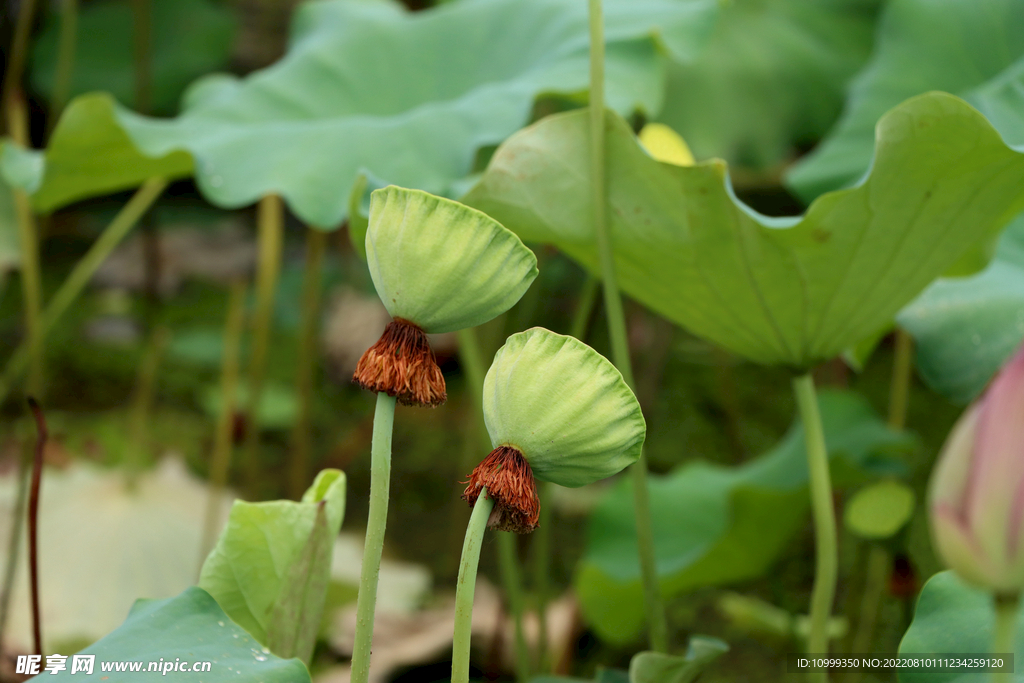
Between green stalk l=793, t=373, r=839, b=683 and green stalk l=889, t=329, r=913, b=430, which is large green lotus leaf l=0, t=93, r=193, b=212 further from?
green stalk l=889, t=329, r=913, b=430

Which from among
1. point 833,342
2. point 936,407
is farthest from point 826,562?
point 936,407

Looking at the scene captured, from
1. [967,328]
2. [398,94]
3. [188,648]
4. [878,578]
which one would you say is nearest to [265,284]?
[398,94]

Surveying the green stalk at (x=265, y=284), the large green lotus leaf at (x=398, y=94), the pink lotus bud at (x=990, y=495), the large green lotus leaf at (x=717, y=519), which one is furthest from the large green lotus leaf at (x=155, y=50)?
the pink lotus bud at (x=990, y=495)

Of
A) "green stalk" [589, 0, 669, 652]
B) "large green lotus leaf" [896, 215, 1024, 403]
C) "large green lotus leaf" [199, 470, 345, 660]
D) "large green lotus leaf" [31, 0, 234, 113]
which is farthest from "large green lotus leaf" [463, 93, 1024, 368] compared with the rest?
"large green lotus leaf" [31, 0, 234, 113]

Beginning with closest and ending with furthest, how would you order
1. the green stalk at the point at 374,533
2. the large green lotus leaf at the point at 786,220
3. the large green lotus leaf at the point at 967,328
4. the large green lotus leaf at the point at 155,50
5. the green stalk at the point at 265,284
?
the green stalk at the point at 374,533, the large green lotus leaf at the point at 786,220, the large green lotus leaf at the point at 967,328, the green stalk at the point at 265,284, the large green lotus leaf at the point at 155,50

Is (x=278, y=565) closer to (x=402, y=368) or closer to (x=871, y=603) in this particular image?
(x=402, y=368)

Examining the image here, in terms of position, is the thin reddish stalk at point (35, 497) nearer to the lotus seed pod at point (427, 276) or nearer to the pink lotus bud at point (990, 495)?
the lotus seed pod at point (427, 276)

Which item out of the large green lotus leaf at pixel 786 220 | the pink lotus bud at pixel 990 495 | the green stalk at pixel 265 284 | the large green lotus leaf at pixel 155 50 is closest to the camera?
the pink lotus bud at pixel 990 495
